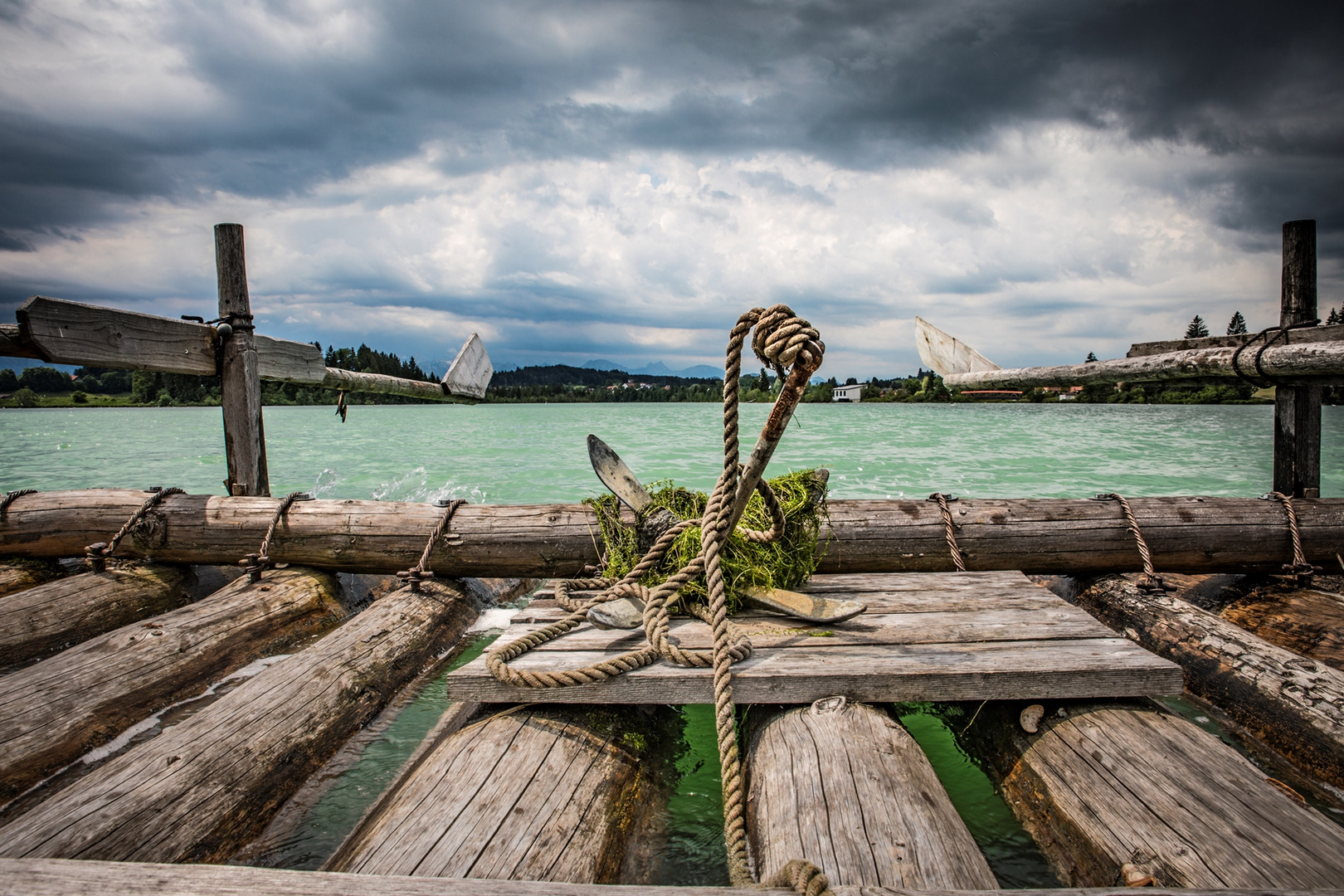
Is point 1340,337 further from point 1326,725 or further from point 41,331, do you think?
point 41,331

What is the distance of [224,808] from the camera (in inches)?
86.6

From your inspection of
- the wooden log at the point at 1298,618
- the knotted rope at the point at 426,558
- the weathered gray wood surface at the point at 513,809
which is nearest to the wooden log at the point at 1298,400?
the wooden log at the point at 1298,618

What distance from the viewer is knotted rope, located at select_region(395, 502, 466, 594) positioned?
446 centimetres

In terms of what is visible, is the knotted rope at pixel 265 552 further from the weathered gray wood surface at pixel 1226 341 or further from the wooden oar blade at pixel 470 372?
the weathered gray wood surface at pixel 1226 341

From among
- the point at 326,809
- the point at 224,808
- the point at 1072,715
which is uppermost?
the point at 1072,715

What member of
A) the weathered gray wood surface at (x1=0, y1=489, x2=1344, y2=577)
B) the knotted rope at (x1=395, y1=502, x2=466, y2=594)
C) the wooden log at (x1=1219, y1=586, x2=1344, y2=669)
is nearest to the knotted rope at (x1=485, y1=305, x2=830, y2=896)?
the weathered gray wood surface at (x1=0, y1=489, x2=1344, y2=577)

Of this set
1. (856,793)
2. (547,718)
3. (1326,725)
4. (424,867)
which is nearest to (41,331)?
(547,718)

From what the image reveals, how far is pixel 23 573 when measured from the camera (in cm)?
485

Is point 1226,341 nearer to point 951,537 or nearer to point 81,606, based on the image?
point 951,537

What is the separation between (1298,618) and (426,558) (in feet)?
18.9

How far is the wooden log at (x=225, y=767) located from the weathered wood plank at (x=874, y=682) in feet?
2.59

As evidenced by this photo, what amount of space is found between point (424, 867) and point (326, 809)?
1447 mm

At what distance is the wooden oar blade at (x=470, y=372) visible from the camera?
242 inches

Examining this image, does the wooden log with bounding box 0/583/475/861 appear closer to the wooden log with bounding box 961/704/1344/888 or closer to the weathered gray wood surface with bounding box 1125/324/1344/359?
the wooden log with bounding box 961/704/1344/888
